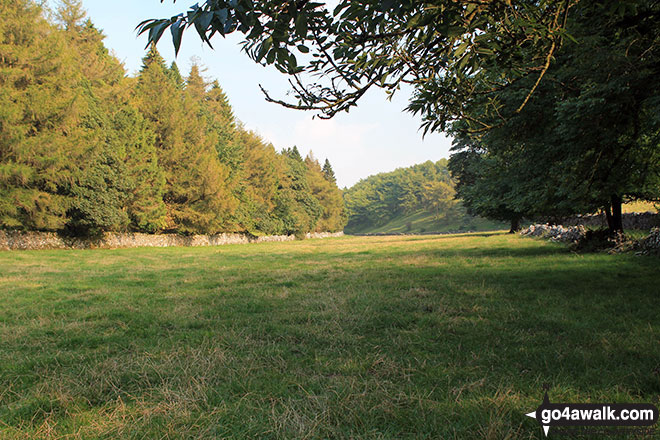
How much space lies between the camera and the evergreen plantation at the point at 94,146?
19.7 metres

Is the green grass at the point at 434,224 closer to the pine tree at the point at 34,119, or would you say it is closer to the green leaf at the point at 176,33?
the pine tree at the point at 34,119

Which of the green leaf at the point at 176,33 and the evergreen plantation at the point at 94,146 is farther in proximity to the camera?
the evergreen plantation at the point at 94,146

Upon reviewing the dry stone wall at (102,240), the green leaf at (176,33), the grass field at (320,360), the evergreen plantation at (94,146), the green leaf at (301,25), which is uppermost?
the evergreen plantation at (94,146)

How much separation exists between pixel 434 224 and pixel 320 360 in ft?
345

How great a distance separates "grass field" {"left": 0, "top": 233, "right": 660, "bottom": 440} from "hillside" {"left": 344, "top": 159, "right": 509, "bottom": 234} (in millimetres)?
81097

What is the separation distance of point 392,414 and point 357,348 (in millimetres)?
1588

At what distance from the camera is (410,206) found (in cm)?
12306

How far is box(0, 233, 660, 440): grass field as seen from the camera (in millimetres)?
2674

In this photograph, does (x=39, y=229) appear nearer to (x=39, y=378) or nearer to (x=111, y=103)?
(x=111, y=103)

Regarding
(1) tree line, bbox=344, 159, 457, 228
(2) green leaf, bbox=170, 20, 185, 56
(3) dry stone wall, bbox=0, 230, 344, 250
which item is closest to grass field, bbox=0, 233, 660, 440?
(2) green leaf, bbox=170, 20, 185, 56

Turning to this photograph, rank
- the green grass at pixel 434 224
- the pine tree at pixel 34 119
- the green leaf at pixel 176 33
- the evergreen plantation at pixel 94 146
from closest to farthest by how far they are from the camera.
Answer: the green leaf at pixel 176 33 < the pine tree at pixel 34 119 < the evergreen plantation at pixel 94 146 < the green grass at pixel 434 224

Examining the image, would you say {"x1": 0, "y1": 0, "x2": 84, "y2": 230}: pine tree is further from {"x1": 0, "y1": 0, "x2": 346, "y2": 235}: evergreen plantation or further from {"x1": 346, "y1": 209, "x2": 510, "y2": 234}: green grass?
{"x1": 346, "y1": 209, "x2": 510, "y2": 234}: green grass

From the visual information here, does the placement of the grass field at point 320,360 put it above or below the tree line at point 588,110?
below

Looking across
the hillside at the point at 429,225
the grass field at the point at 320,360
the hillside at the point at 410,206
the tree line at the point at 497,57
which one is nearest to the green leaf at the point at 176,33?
the tree line at the point at 497,57
